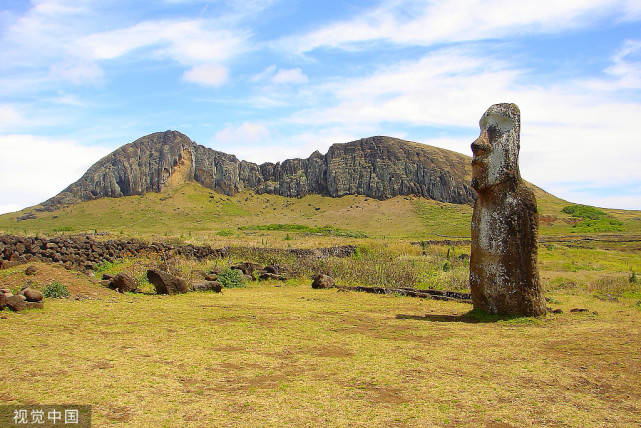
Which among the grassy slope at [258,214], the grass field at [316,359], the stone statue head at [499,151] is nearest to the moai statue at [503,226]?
the stone statue head at [499,151]

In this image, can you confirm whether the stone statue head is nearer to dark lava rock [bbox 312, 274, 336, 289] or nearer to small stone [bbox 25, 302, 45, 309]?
dark lava rock [bbox 312, 274, 336, 289]

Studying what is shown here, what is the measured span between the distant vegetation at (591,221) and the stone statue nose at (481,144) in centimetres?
5691

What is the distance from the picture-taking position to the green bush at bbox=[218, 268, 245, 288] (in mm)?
17703

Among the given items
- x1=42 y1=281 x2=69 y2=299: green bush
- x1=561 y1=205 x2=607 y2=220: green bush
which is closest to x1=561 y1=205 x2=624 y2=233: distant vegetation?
x1=561 y1=205 x2=607 y2=220: green bush

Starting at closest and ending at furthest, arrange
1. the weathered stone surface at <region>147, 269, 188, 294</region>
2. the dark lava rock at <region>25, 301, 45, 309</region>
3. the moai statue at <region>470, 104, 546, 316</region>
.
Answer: the dark lava rock at <region>25, 301, 45, 309</region>, the moai statue at <region>470, 104, 546, 316</region>, the weathered stone surface at <region>147, 269, 188, 294</region>

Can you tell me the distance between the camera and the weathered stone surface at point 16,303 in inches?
372

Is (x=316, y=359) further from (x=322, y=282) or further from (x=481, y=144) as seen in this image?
(x=322, y=282)

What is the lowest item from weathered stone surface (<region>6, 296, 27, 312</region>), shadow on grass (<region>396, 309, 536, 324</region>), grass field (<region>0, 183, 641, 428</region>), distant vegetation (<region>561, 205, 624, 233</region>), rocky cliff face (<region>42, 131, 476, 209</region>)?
shadow on grass (<region>396, 309, 536, 324</region>)

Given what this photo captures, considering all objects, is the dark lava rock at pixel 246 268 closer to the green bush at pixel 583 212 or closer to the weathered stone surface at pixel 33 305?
the weathered stone surface at pixel 33 305

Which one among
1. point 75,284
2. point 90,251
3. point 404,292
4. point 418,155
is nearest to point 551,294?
point 404,292

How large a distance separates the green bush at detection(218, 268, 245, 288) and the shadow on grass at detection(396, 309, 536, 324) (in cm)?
809

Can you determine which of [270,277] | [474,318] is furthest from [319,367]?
[270,277]

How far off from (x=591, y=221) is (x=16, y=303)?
242 feet

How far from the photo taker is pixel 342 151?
113 m
